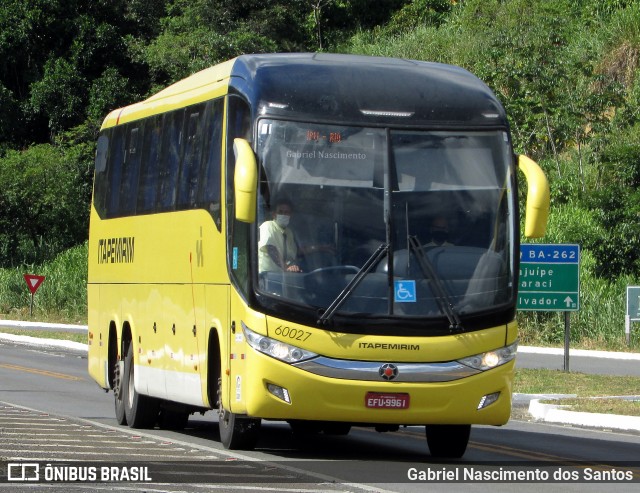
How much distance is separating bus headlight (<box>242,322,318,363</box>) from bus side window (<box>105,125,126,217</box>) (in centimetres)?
647

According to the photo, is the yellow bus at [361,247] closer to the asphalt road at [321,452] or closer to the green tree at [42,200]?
the asphalt road at [321,452]

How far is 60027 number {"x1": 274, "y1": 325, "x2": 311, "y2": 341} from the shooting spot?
1227 cm

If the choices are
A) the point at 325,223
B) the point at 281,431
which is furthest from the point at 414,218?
the point at 281,431

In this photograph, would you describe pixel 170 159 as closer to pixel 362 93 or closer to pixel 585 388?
pixel 362 93

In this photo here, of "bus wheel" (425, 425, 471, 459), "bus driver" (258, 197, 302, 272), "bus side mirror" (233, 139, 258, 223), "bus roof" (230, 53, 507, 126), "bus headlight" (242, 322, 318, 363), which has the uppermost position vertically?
"bus roof" (230, 53, 507, 126)

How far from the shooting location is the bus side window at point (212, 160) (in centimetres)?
1399

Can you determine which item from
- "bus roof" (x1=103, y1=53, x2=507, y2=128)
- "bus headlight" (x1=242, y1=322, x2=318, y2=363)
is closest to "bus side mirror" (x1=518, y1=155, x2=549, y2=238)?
"bus roof" (x1=103, y1=53, x2=507, y2=128)

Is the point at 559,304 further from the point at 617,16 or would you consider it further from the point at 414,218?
the point at 617,16

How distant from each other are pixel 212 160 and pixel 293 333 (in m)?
2.70

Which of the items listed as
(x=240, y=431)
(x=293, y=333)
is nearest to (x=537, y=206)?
(x=293, y=333)

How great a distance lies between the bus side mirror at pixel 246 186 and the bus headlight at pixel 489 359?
228 centimetres

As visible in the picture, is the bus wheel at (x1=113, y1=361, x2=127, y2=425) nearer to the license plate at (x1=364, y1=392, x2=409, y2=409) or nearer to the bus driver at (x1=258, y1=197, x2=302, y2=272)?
the bus driver at (x1=258, y1=197, x2=302, y2=272)

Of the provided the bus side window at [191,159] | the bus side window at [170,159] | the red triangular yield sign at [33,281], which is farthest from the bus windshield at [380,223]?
the red triangular yield sign at [33,281]

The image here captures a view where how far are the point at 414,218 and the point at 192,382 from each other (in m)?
3.44
